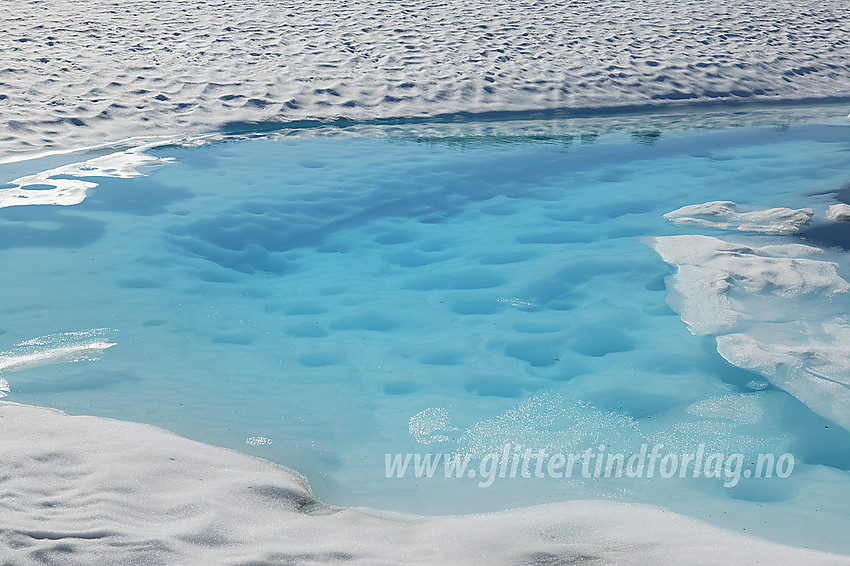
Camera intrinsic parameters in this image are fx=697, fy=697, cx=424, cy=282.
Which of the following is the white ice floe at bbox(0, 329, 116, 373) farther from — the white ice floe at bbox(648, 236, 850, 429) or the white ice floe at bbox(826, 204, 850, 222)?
the white ice floe at bbox(826, 204, 850, 222)

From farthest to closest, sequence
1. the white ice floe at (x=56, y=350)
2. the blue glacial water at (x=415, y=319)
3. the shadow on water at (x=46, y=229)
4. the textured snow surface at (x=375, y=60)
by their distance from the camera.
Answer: the textured snow surface at (x=375, y=60) < the shadow on water at (x=46, y=229) < the white ice floe at (x=56, y=350) < the blue glacial water at (x=415, y=319)

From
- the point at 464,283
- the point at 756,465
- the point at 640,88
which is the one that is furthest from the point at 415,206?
the point at 640,88

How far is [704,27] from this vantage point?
1103 centimetres

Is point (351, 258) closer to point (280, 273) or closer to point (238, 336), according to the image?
point (280, 273)

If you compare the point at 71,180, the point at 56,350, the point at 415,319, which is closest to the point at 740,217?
the point at 415,319

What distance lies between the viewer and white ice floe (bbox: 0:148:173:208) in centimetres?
555

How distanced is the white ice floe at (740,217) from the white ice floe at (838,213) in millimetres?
126

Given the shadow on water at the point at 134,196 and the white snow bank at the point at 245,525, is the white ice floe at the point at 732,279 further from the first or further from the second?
the shadow on water at the point at 134,196

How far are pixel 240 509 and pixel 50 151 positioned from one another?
5.79m

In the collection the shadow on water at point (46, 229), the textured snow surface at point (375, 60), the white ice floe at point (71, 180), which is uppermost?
the textured snow surface at point (375, 60)

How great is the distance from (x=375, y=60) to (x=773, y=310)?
684cm

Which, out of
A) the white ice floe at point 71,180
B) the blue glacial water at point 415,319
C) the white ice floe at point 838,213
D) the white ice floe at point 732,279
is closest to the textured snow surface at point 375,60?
the white ice floe at point 71,180

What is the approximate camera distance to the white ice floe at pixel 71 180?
5.55 meters

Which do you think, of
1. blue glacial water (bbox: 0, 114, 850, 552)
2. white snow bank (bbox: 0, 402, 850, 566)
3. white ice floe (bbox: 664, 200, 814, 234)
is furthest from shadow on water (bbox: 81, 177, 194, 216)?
white ice floe (bbox: 664, 200, 814, 234)
